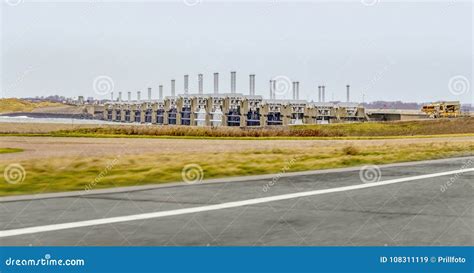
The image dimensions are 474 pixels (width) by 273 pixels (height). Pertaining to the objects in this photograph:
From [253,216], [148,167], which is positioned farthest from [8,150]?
[253,216]

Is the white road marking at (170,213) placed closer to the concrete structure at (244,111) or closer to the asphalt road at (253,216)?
the asphalt road at (253,216)

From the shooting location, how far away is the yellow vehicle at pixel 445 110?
9994 cm

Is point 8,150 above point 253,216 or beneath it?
above

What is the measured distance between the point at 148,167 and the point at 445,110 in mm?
95235

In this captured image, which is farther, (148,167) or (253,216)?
(148,167)

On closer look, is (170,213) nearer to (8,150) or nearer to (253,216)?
(253,216)

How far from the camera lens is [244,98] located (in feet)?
421

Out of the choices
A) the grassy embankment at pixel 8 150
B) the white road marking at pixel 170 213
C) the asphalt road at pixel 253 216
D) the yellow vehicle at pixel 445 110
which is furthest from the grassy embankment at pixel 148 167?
the yellow vehicle at pixel 445 110

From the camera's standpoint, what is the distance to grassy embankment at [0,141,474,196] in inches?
599

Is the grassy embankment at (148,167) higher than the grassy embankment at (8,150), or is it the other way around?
the grassy embankment at (8,150)

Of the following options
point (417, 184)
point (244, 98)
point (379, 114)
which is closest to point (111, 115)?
point (244, 98)

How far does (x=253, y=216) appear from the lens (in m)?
10.7

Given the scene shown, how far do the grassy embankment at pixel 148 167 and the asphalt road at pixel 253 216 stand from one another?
6.55 ft
